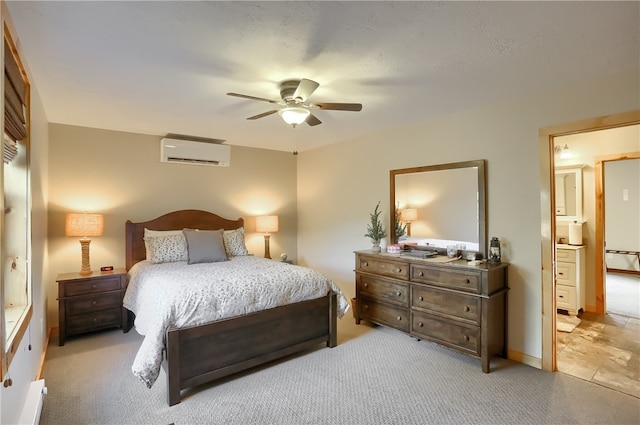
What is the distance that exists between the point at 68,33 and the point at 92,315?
114 inches

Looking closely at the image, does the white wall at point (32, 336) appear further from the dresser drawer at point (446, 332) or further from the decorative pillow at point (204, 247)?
the dresser drawer at point (446, 332)

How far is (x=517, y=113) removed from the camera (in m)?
3.03

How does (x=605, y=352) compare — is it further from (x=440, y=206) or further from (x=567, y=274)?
(x=440, y=206)

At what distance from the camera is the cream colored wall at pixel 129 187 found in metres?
3.81

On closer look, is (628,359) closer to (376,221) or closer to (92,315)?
(376,221)

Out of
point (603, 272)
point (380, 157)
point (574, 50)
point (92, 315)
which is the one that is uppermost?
point (574, 50)

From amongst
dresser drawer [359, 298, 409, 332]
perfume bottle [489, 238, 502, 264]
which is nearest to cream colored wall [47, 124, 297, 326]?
dresser drawer [359, 298, 409, 332]

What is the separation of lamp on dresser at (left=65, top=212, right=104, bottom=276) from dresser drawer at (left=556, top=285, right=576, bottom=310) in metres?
5.66

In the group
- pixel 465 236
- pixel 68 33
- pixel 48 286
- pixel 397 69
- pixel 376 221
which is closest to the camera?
pixel 68 33

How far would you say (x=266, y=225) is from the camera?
5008mm

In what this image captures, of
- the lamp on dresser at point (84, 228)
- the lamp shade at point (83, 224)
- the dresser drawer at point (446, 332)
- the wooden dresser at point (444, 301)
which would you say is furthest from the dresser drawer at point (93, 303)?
the dresser drawer at point (446, 332)

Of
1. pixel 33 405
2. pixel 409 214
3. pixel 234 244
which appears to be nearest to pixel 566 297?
pixel 409 214

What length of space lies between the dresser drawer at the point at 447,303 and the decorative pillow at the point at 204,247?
2246 mm

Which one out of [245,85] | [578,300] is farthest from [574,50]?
[578,300]
